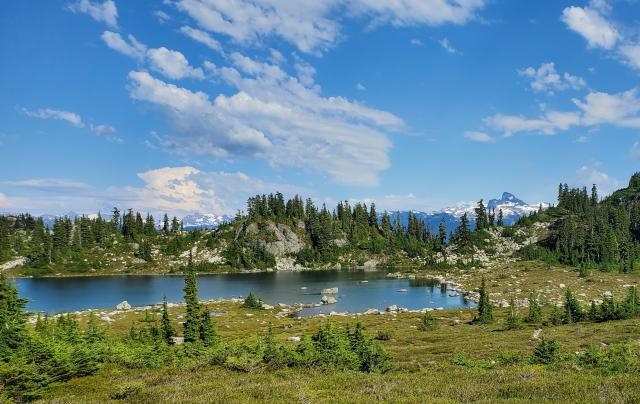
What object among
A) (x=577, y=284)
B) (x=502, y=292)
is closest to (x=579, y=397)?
(x=502, y=292)

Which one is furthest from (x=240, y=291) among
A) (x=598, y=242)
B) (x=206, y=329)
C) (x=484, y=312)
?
(x=598, y=242)

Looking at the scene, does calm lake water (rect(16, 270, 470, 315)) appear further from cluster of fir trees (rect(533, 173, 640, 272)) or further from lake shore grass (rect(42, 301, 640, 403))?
lake shore grass (rect(42, 301, 640, 403))

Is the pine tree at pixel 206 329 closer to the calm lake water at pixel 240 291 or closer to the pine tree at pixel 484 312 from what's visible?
the pine tree at pixel 484 312

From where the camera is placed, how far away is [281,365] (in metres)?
25.5

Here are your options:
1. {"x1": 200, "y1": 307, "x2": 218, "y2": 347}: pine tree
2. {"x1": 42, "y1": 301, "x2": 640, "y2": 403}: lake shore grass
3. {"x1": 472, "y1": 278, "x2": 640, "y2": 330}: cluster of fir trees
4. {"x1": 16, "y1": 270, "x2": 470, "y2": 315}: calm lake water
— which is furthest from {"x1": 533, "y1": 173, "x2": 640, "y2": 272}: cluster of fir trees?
{"x1": 42, "y1": 301, "x2": 640, "y2": 403}: lake shore grass

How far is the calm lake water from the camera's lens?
4518 inches

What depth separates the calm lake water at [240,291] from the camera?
115 meters

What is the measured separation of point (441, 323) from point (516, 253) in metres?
139

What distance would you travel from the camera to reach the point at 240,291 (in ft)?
475

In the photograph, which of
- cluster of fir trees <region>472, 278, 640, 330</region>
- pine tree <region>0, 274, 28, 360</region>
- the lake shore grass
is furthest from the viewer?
cluster of fir trees <region>472, 278, 640, 330</region>

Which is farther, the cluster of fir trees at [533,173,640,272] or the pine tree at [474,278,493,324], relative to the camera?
the cluster of fir trees at [533,173,640,272]

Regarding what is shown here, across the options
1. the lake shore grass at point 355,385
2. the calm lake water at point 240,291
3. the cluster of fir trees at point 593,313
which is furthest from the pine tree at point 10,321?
the calm lake water at point 240,291

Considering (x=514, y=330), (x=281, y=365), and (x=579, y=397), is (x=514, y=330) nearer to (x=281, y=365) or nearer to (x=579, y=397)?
(x=281, y=365)

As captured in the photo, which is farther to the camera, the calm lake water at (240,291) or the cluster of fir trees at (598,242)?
the cluster of fir trees at (598,242)
